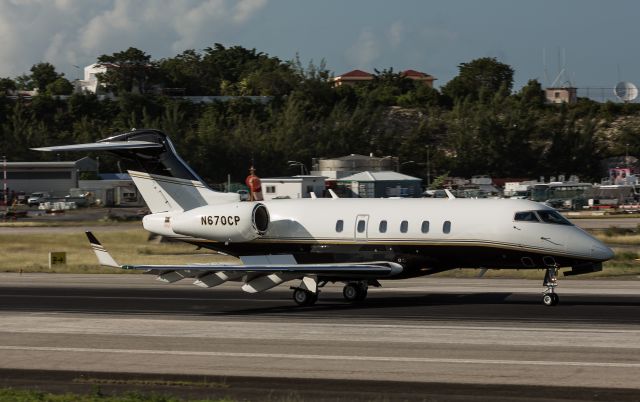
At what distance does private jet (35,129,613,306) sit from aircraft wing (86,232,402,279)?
29 millimetres

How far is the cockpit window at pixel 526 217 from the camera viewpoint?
2633 cm

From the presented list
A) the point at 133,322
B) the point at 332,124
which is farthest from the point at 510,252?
the point at 332,124

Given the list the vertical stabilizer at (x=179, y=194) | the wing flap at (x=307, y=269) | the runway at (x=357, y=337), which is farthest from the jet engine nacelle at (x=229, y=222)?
the wing flap at (x=307, y=269)

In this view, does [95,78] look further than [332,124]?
Yes

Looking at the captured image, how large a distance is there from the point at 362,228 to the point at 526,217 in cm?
450

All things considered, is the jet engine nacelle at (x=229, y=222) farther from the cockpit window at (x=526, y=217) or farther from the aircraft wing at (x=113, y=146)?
the cockpit window at (x=526, y=217)

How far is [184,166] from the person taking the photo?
3194 cm

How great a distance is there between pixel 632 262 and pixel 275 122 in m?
103

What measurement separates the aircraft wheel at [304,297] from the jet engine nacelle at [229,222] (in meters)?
2.53

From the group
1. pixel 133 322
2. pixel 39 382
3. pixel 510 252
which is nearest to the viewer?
pixel 39 382

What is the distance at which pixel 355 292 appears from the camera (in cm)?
2853

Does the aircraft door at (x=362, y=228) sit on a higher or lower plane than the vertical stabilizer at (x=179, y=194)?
lower

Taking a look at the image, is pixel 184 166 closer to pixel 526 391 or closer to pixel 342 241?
pixel 342 241

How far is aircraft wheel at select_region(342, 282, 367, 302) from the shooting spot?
28.5 meters
